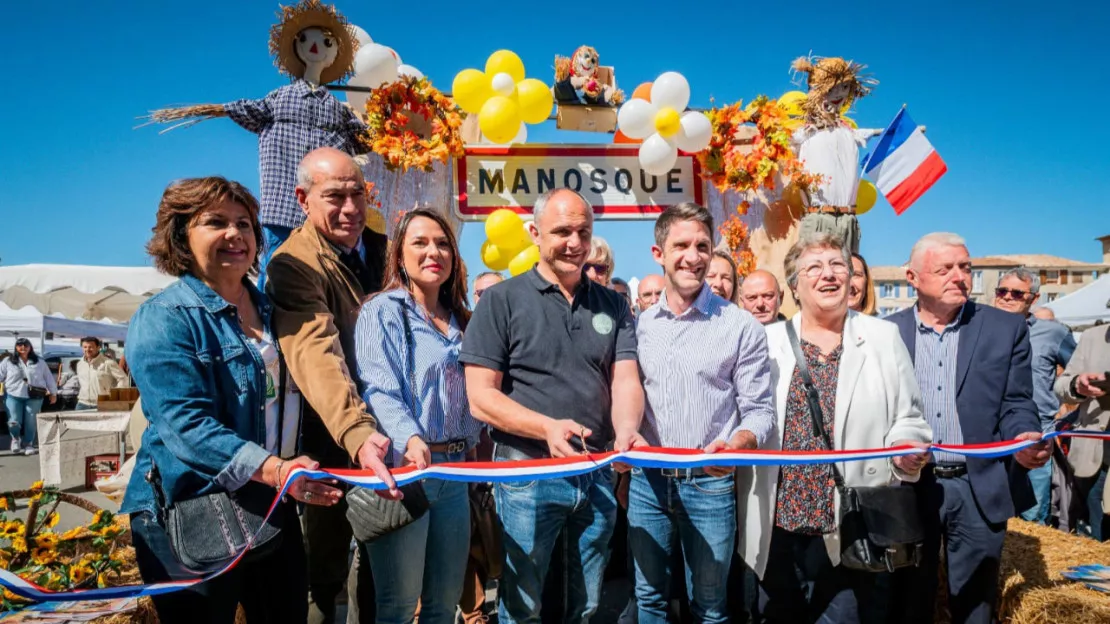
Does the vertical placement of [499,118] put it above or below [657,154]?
above

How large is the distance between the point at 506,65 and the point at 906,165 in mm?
4163

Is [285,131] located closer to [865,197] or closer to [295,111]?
[295,111]

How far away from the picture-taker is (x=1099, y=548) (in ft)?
12.4

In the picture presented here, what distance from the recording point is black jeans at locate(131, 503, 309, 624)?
1.85 metres

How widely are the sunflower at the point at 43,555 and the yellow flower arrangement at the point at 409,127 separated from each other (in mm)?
3670

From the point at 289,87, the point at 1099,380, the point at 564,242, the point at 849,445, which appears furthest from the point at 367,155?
the point at 1099,380

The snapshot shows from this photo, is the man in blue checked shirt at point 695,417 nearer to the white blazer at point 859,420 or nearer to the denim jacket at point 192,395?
the white blazer at point 859,420

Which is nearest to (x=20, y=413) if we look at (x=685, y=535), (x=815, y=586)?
(x=685, y=535)

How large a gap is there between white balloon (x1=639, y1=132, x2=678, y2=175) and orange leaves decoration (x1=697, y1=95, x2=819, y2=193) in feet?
1.71

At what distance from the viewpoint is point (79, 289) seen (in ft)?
52.6

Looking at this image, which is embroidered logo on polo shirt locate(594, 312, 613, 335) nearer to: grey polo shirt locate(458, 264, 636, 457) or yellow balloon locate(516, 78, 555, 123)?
grey polo shirt locate(458, 264, 636, 457)

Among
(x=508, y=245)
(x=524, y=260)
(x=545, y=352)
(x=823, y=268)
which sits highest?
(x=508, y=245)

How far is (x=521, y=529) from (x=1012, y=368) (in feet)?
7.41

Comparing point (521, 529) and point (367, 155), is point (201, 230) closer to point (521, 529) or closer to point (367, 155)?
point (521, 529)
